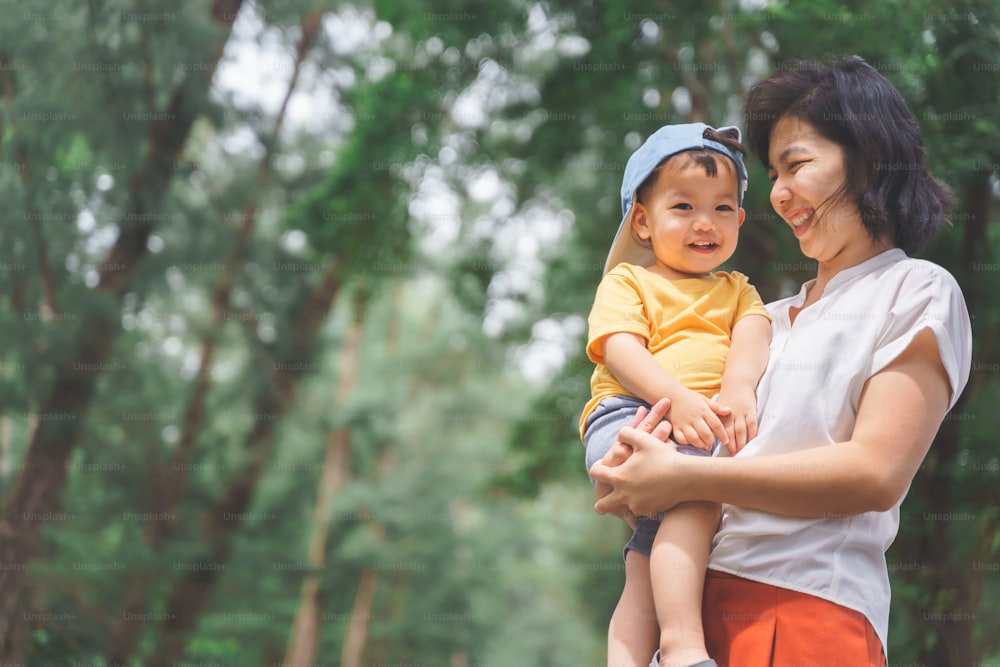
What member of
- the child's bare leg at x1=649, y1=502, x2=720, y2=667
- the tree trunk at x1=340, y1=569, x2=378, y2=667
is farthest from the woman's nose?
the tree trunk at x1=340, y1=569, x2=378, y2=667

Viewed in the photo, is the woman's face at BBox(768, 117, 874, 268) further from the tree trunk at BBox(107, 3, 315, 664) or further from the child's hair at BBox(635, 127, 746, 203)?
the tree trunk at BBox(107, 3, 315, 664)

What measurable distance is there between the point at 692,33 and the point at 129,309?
5.69m

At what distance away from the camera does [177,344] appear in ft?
49.0

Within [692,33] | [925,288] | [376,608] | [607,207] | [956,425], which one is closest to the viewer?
[925,288]

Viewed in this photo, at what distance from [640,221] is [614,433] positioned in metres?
0.55

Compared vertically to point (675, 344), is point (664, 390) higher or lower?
lower

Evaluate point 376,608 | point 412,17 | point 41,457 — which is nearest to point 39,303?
point 41,457

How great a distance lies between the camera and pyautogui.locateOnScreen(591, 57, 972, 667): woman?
166 centimetres

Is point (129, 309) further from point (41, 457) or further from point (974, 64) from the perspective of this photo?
point (974, 64)

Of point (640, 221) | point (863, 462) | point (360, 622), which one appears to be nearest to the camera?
point (863, 462)

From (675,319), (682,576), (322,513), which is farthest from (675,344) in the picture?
(322,513)

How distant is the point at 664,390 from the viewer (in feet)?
6.36

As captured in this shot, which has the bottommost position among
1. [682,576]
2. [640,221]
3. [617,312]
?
[682,576]

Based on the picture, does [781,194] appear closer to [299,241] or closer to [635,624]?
[635,624]
